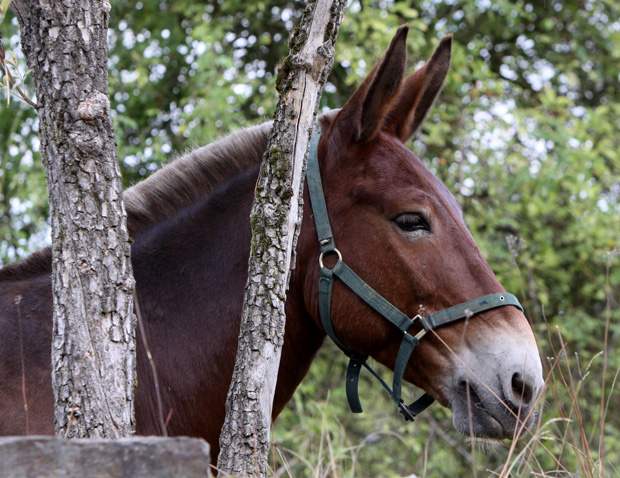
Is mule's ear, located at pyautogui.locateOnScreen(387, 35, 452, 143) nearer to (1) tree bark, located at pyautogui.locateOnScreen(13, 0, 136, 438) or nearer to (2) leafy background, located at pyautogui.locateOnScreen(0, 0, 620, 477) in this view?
(1) tree bark, located at pyautogui.locateOnScreen(13, 0, 136, 438)

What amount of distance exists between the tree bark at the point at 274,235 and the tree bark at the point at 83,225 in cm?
32

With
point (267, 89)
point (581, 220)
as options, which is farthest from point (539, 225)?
point (267, 89)

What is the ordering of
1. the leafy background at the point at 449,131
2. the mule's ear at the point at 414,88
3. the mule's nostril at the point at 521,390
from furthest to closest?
the leafy background at the point at 449,131
the mule's ear at the point at 414,88
the mule's nostril at the point at 521,390

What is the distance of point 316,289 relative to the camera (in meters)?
2.33

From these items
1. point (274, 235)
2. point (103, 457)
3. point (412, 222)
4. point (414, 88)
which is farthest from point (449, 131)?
point (103, 457)

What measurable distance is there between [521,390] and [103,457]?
4.82ft

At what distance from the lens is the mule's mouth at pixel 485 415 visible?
2.08 metres

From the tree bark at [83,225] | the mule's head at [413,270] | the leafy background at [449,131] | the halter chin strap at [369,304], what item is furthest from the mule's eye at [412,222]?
the leafy background at [449,131]

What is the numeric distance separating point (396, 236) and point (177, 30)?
3.92 m

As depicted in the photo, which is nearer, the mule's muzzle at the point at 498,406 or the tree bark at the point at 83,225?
the tree bark at the point at 83,225

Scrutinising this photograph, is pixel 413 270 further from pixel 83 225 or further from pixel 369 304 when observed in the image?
pixel 83 225

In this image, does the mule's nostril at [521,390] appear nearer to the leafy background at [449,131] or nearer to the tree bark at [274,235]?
the tree bark at [274,235]

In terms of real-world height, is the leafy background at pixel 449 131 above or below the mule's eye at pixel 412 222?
above

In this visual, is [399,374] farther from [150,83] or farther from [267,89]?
[150,83]
